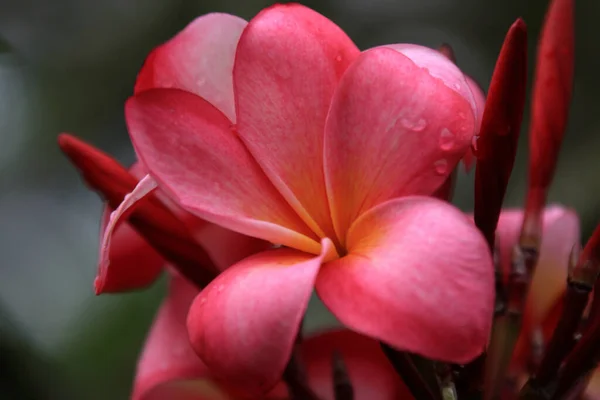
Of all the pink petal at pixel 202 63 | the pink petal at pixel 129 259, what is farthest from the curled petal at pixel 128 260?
the pink petal at pixel 202 63

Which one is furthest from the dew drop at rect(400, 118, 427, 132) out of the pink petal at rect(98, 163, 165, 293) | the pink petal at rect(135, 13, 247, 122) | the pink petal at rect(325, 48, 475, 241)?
the pink petal at rect(98, 163, 165, 293)

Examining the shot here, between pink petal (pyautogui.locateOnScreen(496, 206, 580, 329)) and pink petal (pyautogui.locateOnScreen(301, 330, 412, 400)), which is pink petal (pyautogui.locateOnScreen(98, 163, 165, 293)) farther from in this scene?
pink petal (pyautogui.locateOnScreen(496, 206, 580, 329))

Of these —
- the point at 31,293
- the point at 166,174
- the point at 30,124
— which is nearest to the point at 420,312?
the point at 166,174

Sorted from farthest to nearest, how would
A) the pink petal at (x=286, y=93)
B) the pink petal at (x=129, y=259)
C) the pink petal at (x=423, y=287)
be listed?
the pink petal at (x=129, y=259) < the pink petal at (x=286, y=93) < the pink petal at (x=423, y=287)

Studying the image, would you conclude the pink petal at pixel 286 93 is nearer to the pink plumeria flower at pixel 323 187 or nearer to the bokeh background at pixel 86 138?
the pink plumeria flower at pixel 323 187

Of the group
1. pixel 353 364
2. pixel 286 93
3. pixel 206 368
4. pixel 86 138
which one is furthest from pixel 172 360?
pixel 86 138

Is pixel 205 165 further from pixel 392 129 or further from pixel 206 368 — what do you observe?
pixel 206 368
